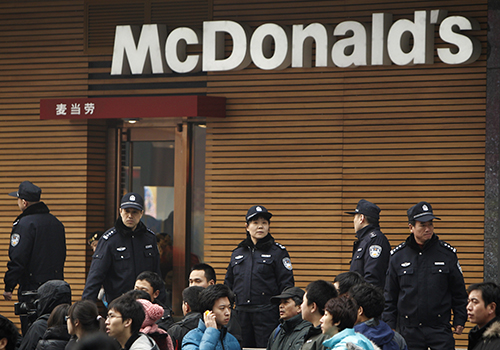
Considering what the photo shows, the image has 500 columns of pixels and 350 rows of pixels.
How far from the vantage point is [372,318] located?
4.79 metres

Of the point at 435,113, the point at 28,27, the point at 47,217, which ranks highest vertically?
the point at 28,27

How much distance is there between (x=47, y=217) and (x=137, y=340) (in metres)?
4.12

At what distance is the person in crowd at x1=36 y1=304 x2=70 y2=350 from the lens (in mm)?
4766

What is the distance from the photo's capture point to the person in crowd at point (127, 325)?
4406 mm

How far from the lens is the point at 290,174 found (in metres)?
9.52

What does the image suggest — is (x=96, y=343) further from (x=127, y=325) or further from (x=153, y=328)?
(x=153, y=328)

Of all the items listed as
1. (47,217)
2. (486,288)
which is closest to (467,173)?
(486,288)

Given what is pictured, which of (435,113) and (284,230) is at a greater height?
(435,113)

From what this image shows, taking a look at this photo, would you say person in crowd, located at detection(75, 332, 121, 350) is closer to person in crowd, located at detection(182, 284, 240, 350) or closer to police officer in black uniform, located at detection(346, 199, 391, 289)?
person in crowd, located at detection(182, 284, 240, 350)

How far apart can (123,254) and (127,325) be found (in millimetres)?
2533

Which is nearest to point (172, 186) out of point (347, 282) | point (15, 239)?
point (15, 239)

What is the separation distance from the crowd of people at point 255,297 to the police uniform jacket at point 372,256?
0.4 inches

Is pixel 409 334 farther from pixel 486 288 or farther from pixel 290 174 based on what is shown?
pixel 290 174

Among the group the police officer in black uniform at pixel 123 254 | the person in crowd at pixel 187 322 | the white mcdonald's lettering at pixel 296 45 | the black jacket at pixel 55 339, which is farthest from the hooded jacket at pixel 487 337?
the white mcdonald's lettering at pixel 296 45
